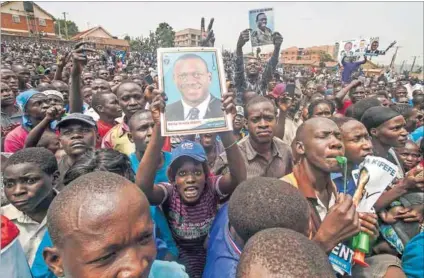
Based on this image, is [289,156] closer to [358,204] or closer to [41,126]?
[358,204]

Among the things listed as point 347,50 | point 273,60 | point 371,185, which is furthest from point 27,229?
point 347,50

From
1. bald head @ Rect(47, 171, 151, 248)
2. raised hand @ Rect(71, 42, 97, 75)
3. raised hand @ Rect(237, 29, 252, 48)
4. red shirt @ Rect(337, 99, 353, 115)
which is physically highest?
raised hand @ Rect(237, 29, 252, 48)

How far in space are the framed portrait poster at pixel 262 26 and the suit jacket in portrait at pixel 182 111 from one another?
3.74 m

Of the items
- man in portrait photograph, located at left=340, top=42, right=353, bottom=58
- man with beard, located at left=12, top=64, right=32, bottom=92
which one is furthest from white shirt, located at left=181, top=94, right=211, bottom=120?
man in portrait photograph, located at left=340, top=42, right=353, bottom=58

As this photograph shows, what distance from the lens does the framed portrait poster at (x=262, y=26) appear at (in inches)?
225

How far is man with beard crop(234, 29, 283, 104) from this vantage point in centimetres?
521

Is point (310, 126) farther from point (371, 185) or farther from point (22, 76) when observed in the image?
point (22, 76)

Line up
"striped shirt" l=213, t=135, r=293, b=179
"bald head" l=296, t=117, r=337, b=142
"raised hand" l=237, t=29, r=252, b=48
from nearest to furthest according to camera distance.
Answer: "bald head" l=296, t=117, r=337, b=142 < "striped shirt" l=213, t=135, r=293, b=179 < "raised hand" l=237, t=29, r=252, b=48

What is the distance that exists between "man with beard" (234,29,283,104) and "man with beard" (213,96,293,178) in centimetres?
228

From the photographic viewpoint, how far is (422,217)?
7.35 ft

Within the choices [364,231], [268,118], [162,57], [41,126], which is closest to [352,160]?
[268,118]

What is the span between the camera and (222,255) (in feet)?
5.44

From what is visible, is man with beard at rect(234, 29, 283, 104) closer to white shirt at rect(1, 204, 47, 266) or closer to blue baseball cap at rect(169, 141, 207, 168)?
blue baseball cap at rect(169, 141, 207, 168)

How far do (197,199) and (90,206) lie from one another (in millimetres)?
1127
